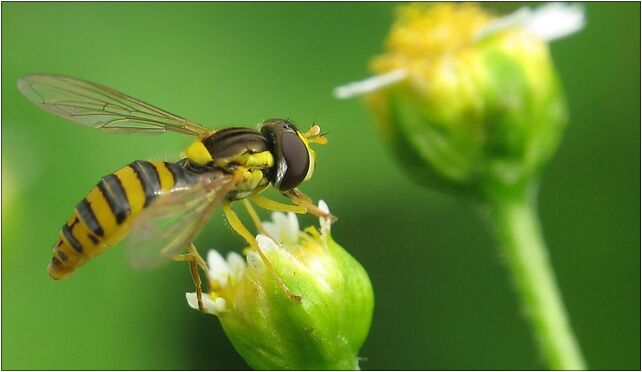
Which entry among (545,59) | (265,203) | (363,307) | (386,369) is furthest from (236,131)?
(386,369)

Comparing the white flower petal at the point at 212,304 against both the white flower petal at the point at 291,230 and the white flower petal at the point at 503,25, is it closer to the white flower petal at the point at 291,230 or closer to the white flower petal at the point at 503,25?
the white flower petal at the point at 291,230

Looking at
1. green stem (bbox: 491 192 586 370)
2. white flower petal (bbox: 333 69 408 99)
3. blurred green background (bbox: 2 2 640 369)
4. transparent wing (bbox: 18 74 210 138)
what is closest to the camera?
green stem (bbox: 491 192 586 370)

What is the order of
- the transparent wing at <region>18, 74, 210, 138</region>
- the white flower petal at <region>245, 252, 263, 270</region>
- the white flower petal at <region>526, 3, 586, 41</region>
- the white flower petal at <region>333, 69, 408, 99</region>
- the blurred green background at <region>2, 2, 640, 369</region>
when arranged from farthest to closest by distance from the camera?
the blurred green background at <region>2, 2, 640, 369</region> < the white flower petal at <region>526, 3, 586, 41</region> < the white flower petal at <region>333, 69, 408, 99</region> < the transparent wing at <region>18, 74, 210, 138</region> < the white flower petal at <region>245, 252, 263, 270</region>

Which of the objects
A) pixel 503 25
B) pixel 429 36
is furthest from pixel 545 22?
pixel 429 36

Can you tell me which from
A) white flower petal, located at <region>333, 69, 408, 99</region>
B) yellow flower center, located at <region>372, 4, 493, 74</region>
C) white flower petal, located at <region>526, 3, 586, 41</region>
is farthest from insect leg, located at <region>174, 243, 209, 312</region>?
white flower petal, located at <region>526, 3, 586, 41</region>

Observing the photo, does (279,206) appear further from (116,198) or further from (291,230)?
(116,198)

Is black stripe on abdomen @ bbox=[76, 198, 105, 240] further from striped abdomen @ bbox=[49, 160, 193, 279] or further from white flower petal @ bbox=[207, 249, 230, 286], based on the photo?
white flower petal @ bbox=[207, 249, 230, 286]
